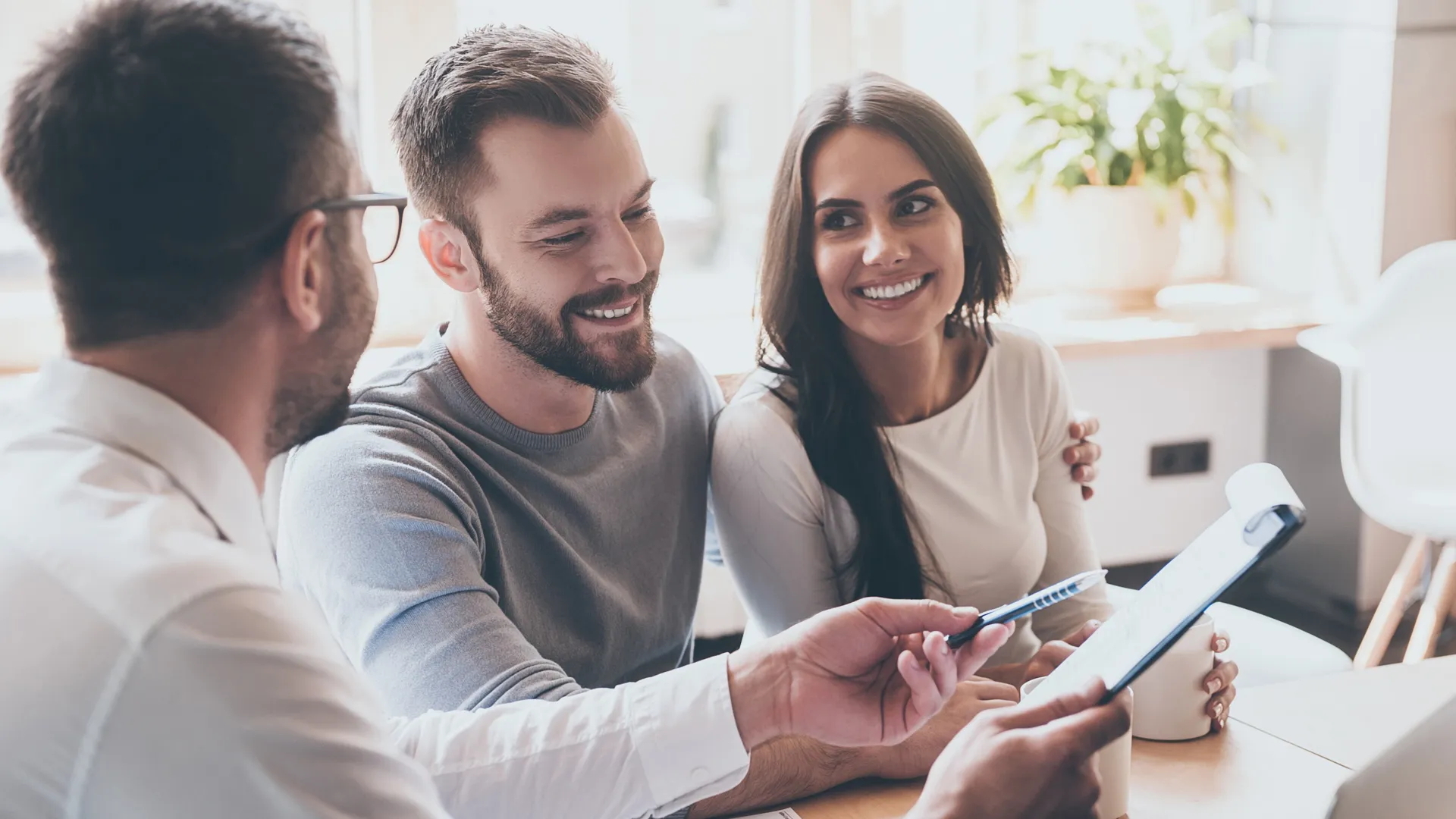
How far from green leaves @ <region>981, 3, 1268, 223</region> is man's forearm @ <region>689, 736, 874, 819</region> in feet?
6.84

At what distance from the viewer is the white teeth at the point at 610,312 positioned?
59.6 inches

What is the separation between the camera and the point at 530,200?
1464 millimetres

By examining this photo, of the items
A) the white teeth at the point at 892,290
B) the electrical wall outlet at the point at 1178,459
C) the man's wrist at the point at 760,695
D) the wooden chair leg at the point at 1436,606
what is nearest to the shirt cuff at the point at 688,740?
the man's wrist at the point at 760,695

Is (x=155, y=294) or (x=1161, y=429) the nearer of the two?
(x=155, y=294)

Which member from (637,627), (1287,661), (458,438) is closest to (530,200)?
(458,438)

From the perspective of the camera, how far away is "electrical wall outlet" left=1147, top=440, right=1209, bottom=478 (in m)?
3.34

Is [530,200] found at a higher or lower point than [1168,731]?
higher

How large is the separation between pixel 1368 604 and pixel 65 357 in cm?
315

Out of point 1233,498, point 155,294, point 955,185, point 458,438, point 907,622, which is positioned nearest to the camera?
point 155,294

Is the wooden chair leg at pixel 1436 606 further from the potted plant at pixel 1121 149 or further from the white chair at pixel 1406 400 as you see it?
the potted plant at pixel 1121 149

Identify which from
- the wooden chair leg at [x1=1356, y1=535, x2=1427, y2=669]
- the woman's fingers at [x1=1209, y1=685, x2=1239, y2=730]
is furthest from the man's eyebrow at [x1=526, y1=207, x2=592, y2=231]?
the wooden chair leg at [x1=1356, y1=535, x2=1427, y2=669]

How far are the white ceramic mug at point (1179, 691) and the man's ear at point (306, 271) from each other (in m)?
0.83

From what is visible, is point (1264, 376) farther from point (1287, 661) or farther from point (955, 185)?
point (955, 185)

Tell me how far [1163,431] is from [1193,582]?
2.47m
